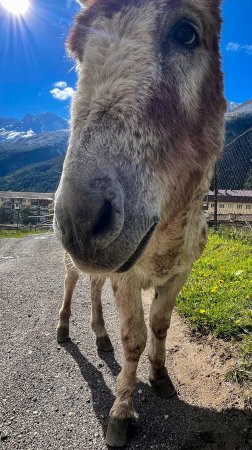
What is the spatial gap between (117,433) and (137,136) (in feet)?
7.48

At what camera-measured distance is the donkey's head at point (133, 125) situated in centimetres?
154

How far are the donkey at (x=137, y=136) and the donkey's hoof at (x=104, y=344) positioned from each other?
128cm

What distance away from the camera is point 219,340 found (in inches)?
150

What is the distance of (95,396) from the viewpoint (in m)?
3.27

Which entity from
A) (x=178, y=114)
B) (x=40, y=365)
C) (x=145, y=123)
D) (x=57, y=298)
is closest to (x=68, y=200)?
(x=145, y=123)

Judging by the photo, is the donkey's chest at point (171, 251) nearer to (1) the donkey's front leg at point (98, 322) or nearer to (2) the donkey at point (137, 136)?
(2) the donkey at point (137, 136)

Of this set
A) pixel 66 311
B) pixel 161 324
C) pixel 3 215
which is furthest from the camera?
pixel 3 215

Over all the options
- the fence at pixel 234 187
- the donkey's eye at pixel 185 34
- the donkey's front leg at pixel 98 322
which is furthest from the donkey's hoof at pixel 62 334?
the fence at pixel 234 187

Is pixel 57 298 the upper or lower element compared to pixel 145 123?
lower

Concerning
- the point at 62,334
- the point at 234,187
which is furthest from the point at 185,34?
the point at 234,187

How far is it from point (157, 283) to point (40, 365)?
1.81 m

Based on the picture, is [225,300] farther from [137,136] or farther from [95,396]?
A: [137,136]

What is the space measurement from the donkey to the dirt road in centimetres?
30

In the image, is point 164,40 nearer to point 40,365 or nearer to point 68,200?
point 68,200
